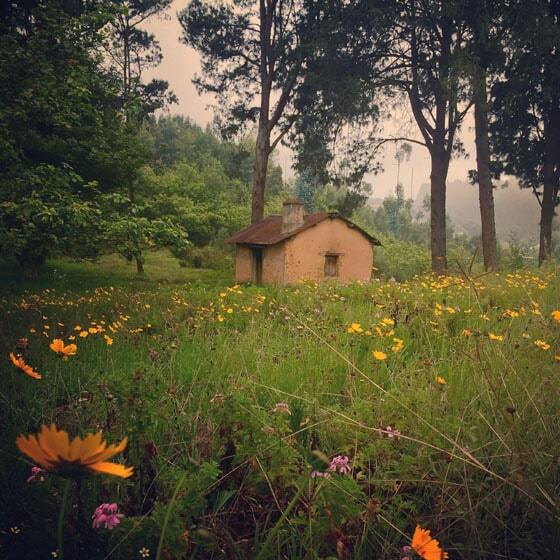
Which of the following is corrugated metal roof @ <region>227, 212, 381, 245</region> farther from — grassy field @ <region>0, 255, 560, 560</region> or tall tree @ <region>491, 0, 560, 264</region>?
grassy field @ <region>0, 255, 560, 560</region>

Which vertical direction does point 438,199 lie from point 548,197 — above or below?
below

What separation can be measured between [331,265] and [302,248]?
81.9 inches

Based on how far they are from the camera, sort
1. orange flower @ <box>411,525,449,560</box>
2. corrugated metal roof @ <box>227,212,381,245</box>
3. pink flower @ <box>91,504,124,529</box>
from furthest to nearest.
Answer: corrugated metal roof @ <box>227,212,381,245</box> < pink flower @ <box>91,504,124,529</box> < orange flower @ <box>411,525,449,560</box>

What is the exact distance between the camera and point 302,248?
19562mm

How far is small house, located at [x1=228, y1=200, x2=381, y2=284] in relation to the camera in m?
19.3

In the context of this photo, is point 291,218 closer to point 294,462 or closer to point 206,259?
point 206,259

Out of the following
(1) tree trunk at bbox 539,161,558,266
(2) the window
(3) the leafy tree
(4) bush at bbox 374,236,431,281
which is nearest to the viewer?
(3) the leafy tree

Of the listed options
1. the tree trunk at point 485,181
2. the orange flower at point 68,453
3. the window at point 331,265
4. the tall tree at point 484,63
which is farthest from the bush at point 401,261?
the orange flower at point 68,453

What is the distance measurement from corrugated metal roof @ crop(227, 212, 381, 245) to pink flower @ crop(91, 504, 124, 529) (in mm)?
17762

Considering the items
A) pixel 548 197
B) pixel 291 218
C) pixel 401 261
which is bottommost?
pixel 401 261

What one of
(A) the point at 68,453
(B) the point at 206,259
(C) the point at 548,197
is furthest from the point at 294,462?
(B) the point at 206,259

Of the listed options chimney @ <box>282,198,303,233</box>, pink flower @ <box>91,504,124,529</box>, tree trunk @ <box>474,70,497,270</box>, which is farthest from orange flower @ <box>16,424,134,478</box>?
chimney @ <box>282,198,303,233</box>

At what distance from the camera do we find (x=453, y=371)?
2504 millimetres

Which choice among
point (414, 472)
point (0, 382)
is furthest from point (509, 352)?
point (0, 382)
